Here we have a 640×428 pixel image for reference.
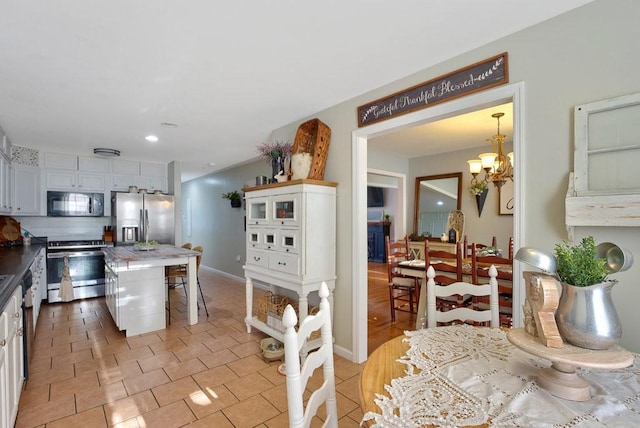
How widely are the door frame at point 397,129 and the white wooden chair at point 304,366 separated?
123cm

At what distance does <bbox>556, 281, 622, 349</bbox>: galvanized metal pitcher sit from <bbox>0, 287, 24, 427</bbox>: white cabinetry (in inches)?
92.3

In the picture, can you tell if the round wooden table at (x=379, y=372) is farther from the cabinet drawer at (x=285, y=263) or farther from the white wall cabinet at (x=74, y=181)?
the white wall cabinet at (x=74, y=181)

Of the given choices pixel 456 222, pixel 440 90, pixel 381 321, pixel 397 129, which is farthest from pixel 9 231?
pixel 456 222

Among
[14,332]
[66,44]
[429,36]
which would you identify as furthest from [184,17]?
[14,332]

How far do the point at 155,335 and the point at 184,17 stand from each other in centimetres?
309

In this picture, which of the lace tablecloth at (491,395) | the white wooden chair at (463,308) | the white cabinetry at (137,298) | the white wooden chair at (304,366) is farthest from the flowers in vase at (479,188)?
the white cabinetry at (137,298)

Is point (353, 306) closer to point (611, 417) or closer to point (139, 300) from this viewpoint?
point (611, 417)

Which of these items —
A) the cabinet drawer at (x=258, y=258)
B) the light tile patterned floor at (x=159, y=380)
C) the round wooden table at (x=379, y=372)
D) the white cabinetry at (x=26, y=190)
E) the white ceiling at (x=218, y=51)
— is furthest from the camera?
the white cabinetry at (x=26, y=190)

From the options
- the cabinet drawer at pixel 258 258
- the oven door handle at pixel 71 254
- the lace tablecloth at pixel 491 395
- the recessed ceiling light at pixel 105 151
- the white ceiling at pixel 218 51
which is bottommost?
the oven door handle at pixel 71 254

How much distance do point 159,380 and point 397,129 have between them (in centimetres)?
274

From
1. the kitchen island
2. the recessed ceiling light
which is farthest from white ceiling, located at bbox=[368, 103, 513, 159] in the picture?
the recessed ceiling light

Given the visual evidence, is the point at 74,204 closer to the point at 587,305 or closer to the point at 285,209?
the point at 285,209

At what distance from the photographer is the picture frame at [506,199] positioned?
15.0ft

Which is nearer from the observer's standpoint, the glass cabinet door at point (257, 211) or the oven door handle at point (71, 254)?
the glass cabinet door at point (257, 211)
